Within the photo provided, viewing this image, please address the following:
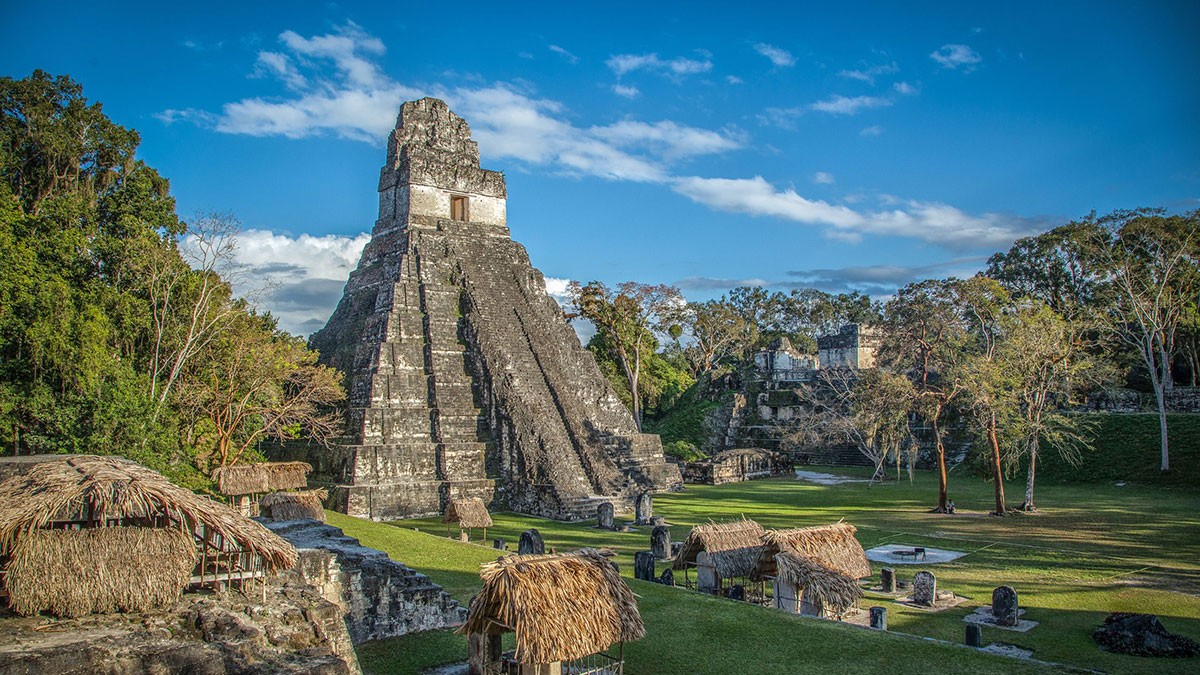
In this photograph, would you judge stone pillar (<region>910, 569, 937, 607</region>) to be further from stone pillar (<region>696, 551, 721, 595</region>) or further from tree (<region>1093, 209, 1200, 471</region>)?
tree (<region>1093, 209, 1200, 471</region>)

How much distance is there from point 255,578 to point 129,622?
1172 millimetres

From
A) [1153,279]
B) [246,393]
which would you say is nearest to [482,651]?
[246,393]

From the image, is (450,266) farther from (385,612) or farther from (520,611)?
(520,611)

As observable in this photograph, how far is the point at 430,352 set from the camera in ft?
67.7

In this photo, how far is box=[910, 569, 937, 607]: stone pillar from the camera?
36.5ft

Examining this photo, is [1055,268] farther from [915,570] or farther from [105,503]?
[105,503]

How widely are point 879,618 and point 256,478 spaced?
12.1 meters

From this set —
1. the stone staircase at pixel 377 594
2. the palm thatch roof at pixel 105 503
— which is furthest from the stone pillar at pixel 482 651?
the palm thatch roof at pixel 105 503

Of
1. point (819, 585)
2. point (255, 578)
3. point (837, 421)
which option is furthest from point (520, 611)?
point (837, 421)

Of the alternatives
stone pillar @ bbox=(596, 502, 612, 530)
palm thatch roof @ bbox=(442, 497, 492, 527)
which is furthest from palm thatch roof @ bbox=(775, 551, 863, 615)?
stone pillar @ bbox=(596, 502, 612, 530)

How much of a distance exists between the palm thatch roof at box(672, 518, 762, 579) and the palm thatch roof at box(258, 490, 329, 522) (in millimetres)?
7055

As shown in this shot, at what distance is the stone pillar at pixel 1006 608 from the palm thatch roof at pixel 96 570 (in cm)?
963

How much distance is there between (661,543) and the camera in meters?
14.5

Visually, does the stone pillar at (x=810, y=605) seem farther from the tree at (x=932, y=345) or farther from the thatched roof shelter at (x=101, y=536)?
the tree at (x=932, y=345)
